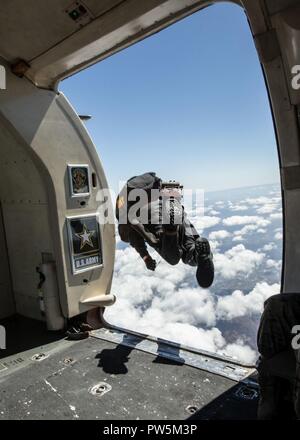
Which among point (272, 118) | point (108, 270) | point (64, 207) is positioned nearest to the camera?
point (272, 118)

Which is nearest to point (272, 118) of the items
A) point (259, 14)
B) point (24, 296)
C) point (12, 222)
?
point (259, 14)

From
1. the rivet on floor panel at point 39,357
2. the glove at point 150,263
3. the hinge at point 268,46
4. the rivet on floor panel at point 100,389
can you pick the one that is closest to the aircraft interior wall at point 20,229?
the rivet on floor panel at point 39,357

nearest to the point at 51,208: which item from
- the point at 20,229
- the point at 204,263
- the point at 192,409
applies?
the point at 20,229

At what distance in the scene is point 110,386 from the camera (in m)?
2.47

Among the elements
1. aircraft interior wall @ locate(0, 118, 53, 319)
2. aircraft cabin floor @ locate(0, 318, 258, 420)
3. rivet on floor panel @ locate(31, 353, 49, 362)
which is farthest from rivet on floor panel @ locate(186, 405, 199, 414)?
aircraft interior wall @ locate(0, 118, 53, 319)

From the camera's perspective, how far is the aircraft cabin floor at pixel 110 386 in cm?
216

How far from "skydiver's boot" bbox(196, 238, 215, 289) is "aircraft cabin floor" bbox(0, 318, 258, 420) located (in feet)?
2.19

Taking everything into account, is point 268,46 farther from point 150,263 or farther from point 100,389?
point 100,389

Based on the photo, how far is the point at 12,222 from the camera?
12.2ft

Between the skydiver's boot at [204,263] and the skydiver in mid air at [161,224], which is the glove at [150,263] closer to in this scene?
the skydiver in mid air at [161,224]

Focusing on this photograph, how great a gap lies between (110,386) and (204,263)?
1243mm

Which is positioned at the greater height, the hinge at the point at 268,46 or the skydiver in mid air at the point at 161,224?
the hinge at the point at 268,46
